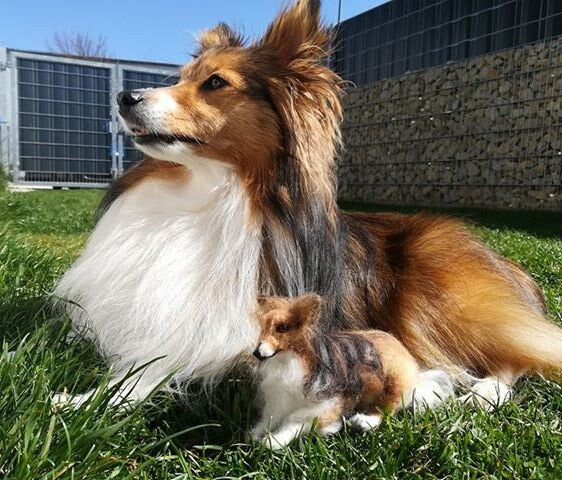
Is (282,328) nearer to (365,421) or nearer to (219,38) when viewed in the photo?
(365,421)

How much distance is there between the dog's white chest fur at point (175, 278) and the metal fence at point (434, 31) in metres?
7.96

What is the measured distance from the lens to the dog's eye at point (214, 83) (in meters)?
2.55

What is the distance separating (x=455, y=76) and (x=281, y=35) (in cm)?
1024

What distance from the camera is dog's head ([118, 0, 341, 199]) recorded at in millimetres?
2432

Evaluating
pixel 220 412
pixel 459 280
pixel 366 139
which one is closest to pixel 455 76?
pixel 366 139

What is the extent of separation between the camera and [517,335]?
8.75 ft

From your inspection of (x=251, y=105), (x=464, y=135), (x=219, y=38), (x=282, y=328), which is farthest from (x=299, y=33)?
(x=464, y=135)

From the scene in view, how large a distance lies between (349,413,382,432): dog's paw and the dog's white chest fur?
46cm

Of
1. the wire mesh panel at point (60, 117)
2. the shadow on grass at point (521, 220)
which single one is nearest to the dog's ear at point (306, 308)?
the shadow on grass at point (521, 220)

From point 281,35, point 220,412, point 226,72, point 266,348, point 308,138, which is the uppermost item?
point 281,35

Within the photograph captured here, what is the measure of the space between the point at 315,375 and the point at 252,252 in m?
0.68

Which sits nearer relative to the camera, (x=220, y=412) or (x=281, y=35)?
(x=220, y=412)

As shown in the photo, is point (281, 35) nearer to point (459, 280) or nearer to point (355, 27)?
point (459, 280)

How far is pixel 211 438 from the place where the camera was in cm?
207
